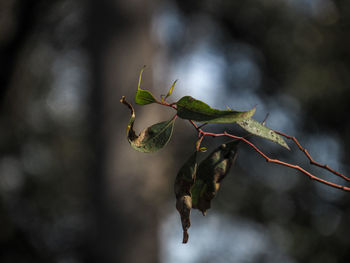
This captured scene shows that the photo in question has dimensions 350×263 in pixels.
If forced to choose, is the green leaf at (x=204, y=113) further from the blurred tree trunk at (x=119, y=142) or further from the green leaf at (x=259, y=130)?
the blurred tree trunk at (x=119, y=142)

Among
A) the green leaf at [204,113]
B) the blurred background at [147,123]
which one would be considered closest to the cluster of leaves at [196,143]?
the green leaf at [204,113]

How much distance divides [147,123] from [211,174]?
1.74 m

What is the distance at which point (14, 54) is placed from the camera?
293 cm

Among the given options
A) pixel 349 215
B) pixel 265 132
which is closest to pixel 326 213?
pixel 349 215

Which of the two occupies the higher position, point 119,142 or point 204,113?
point 119,142

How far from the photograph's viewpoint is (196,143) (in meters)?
0.43

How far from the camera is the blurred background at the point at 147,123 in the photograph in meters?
2.20

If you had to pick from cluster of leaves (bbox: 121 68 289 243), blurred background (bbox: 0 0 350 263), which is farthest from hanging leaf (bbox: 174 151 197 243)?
blurred background (bbox: 0 0 350 263)

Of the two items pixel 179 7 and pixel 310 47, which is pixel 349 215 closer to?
pixel 310 47

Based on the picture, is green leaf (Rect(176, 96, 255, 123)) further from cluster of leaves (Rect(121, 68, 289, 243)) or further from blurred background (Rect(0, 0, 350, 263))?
blurred background (Rect(0, 0, 350, 263))

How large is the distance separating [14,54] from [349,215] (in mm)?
2678

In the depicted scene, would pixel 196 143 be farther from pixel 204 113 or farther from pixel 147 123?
pixel 147 123

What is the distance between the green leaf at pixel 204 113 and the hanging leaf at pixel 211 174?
0.30ft

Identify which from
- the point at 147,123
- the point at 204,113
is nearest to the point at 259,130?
the point at 204,113
